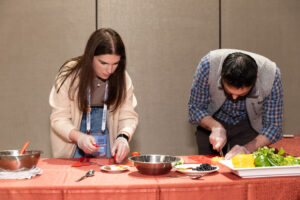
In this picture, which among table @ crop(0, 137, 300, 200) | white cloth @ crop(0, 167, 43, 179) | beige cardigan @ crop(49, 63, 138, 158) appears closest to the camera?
table @ crop(0, 137, 300, 200)

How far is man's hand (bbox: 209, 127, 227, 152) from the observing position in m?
2.11

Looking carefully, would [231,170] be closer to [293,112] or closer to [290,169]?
[290,169]

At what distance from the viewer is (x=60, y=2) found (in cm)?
366

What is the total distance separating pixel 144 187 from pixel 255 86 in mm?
1099

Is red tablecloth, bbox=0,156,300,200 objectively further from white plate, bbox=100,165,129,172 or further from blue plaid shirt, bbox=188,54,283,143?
blue plaid shirt, bbox=188,54,283,143

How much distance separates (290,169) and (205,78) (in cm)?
91

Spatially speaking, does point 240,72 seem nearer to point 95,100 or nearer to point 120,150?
point 120,150

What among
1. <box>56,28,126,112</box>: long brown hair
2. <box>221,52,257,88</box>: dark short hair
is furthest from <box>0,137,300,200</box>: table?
<box>56,28,126,112</box>: long brown hair

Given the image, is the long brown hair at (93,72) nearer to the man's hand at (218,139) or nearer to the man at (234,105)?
the man at (234,105)

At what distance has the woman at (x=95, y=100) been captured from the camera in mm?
2139

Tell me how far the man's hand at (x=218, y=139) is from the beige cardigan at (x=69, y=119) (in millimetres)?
515

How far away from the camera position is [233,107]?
242 centimetres

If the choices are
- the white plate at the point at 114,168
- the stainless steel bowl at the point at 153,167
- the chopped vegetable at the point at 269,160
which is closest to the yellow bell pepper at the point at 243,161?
the chopped vegetable at the point at 269,160

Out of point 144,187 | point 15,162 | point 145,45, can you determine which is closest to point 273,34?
point 145,45
